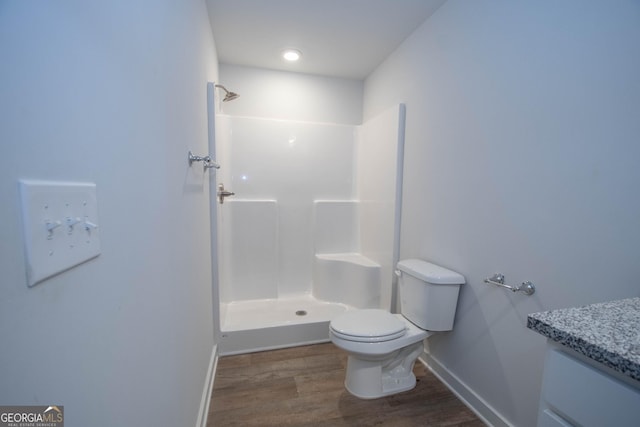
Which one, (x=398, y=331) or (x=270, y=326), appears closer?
(x=398, y=331)

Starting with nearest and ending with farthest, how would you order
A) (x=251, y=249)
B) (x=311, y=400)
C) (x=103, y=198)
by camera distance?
(x=103, y=198) < (x=311, y=400) < (x=251, y=249)

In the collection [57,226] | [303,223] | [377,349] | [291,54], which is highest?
[291,54]

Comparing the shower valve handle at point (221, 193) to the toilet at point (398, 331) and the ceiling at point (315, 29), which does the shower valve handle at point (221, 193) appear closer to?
the ceiling at point (315, 29)

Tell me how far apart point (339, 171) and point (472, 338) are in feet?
5.79

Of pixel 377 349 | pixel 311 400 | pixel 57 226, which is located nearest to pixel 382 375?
pixel 377 349

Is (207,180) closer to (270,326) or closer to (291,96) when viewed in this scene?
(270,326)

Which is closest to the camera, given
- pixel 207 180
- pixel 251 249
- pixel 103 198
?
pixel 103 198

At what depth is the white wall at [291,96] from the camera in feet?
7.97

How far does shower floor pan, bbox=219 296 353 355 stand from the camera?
2.00 meters

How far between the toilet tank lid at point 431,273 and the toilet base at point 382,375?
0.41 m

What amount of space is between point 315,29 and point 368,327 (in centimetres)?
197

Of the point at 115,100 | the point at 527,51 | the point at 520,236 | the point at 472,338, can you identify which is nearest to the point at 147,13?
the point at 115,100

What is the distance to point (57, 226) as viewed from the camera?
15.2 inches

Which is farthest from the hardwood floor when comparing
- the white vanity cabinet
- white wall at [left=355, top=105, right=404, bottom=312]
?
the white vanity cabinet
